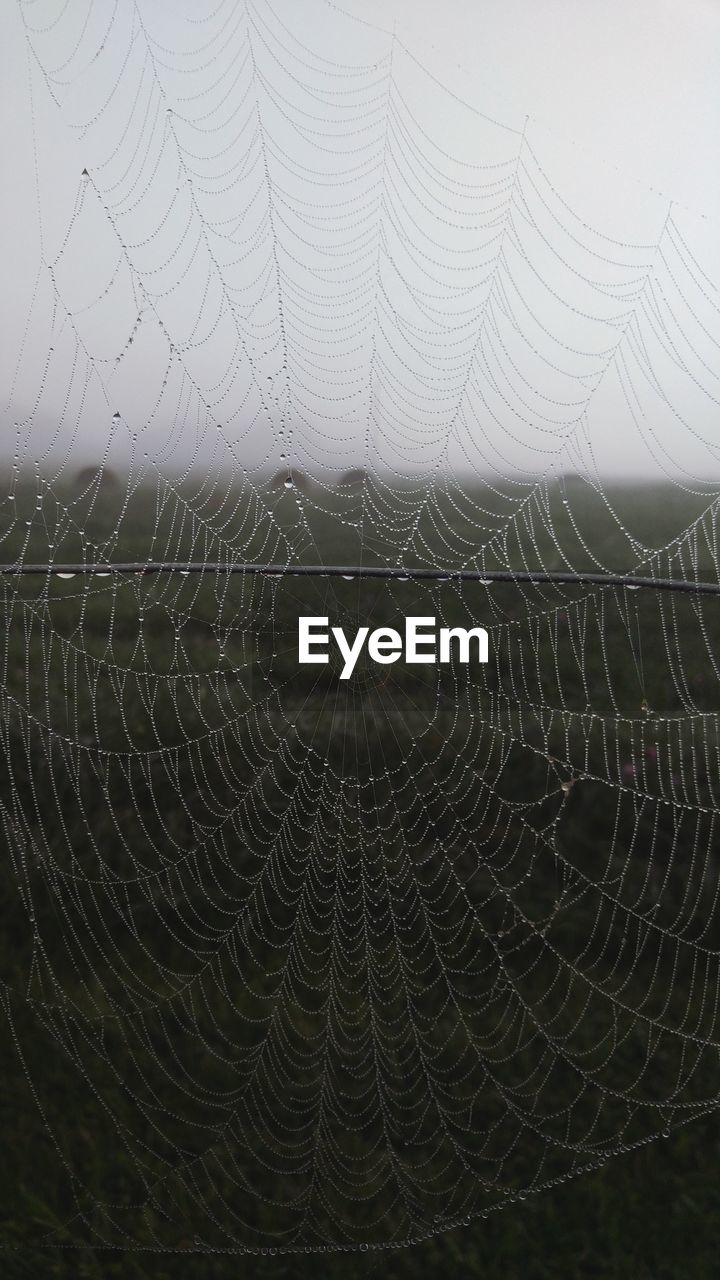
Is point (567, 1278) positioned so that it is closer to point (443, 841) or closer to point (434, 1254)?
point (434, 1254)

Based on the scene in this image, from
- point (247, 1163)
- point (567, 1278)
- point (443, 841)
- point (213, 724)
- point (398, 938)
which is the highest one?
point (213, 724)

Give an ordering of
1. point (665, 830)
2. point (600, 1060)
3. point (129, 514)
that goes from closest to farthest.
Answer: point (600, 1060)
point (129, 514)
point (665, 830)

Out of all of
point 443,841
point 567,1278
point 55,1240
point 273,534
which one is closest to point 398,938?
point 443,841

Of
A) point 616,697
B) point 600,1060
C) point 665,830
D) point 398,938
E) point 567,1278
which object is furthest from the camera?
point 616,697

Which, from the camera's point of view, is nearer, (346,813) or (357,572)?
(357,572)

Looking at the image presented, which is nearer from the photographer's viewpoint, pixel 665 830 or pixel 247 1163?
pixel 247 1163

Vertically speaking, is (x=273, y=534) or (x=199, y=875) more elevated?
(x=273, y=534)

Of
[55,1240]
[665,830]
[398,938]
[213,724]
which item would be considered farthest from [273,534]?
[55,1240]
